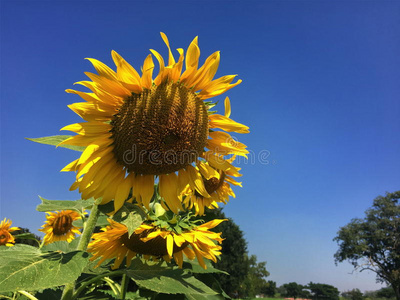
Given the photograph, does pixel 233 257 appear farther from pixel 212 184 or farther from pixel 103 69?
pixel 103 69

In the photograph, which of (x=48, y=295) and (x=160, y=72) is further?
(x=48, y=295)

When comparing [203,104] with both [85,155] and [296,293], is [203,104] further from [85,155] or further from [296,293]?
[296,293]

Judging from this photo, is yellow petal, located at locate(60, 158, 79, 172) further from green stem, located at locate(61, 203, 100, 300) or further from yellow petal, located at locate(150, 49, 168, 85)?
yellow petal, located at locate(150, 49, 168, 85)

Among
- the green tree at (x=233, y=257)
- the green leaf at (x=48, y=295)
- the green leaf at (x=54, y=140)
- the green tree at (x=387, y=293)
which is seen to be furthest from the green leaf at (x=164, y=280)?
the green tree at (x=387, y=293)

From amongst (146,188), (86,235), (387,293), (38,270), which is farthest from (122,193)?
(387,293)

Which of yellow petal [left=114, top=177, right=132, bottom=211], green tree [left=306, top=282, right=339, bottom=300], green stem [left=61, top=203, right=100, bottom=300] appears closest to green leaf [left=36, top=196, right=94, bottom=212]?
green stem [left=61, top=203, right=100, bottom=300]

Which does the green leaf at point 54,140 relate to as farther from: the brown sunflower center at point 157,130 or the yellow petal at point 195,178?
the yellow petal at point 195,178
